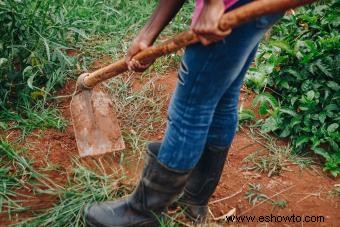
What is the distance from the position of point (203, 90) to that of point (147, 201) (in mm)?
575

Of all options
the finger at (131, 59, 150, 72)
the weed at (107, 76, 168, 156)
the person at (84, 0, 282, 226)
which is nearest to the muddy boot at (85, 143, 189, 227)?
the person at (84, 0, 282, 226)

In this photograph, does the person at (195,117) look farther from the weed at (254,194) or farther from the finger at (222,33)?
the weed at (254,194)

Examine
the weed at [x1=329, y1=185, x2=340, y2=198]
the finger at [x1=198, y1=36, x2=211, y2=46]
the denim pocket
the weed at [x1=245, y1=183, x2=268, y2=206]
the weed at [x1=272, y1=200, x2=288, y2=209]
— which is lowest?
the weed at [x1=329, y1=185, x2=340, y2=198]

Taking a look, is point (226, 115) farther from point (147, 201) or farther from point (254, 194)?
point (254, 194)

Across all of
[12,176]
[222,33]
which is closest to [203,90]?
[222,33]

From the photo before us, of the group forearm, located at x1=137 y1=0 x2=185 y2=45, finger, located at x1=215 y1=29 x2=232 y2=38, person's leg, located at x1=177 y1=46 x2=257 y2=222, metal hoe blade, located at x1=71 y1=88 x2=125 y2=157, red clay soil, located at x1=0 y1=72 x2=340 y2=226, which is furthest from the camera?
metal hoe blade, located at x1=71 y1=88 x2=125 y2=157

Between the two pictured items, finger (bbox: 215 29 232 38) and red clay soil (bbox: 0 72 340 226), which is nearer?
finger (bbox: 215 29 232 38)

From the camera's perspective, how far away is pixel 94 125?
2.45 meters

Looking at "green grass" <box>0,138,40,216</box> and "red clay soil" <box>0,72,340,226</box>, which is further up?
"green grass" <box>0,138,40,216</box>

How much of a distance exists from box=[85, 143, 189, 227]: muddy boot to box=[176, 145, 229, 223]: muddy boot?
0.17m

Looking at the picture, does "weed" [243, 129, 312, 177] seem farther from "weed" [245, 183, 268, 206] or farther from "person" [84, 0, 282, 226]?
"person" [84, 0, 282, 226]

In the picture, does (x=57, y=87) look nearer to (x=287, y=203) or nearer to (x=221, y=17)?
(x=287, y=203)

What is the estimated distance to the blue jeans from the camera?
144cm

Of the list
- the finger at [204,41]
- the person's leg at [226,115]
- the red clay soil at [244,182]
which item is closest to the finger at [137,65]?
the person's leg at [226,115]
